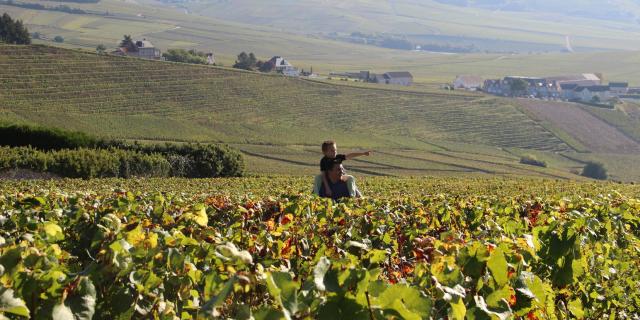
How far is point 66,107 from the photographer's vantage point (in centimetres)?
7919

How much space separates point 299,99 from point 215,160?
57.7 meters

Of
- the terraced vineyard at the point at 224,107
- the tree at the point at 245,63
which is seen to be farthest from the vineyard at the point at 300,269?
the tree at the point at 245,63

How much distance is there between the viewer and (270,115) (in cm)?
9075

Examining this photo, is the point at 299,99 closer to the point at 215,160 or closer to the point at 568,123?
the point at 568,123

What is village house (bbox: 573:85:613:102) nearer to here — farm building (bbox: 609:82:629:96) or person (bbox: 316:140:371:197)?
farm building (bbox: 609:82:629:96)

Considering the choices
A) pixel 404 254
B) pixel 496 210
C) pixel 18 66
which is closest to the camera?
pixel 404 254

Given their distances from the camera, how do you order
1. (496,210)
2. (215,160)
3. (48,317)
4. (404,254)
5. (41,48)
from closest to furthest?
(48,317)
(404,254)
(496,210)
(215,160)
(41,48)

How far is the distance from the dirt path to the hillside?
2.33 metres

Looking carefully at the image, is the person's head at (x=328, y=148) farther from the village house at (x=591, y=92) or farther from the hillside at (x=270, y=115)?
the village house at (x=591, y=92)

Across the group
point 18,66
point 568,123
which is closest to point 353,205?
point 18,66

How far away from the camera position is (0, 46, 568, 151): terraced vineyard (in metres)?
77.8

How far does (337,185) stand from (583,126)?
317 ft

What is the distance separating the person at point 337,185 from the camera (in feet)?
41.8

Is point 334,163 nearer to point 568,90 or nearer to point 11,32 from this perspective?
point 11,32
